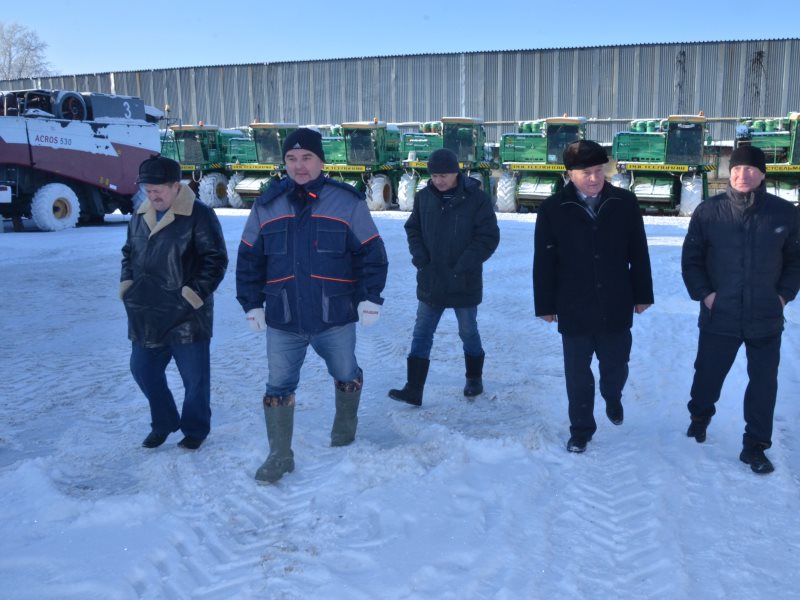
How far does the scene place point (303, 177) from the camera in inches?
134

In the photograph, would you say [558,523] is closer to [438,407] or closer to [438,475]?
[438,475]

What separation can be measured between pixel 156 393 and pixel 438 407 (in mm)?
1666

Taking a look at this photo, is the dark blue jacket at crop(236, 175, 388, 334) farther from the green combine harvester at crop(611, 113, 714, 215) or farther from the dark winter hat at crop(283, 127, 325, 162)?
the green combine harvester at crop(611, 113, 714, 215)

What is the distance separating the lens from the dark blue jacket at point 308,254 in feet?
11.1

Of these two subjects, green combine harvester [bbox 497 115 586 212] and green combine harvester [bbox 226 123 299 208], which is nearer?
green combine harvester [bbox 497 115 586 212]

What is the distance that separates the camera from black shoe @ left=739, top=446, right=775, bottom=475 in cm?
348

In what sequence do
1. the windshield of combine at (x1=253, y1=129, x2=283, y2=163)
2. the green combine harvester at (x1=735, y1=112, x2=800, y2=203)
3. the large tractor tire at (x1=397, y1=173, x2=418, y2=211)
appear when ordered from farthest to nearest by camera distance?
the windshield of combine at (x1=253, y1=129, x2=283, y2=163) < the large tractor tire at (x1=397, y1=173, x2=418, y2=211) < the green combine harvester at (x1=735, y1=112, x2=800, y2=203)

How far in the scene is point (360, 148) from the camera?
1978 cm

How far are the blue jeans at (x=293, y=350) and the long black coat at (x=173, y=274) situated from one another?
443mm

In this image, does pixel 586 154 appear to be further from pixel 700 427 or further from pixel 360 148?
pixel 360 148

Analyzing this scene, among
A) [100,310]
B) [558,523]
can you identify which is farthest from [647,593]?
[100,310]

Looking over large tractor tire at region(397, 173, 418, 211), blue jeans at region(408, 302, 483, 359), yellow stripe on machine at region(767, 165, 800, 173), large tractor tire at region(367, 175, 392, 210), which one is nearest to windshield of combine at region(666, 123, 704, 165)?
yellow stripe on machine at region(767, 165, 800, 173)

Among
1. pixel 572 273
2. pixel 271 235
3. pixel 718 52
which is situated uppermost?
pixel 718 52

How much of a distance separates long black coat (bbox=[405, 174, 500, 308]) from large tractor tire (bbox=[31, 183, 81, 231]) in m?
12.0
